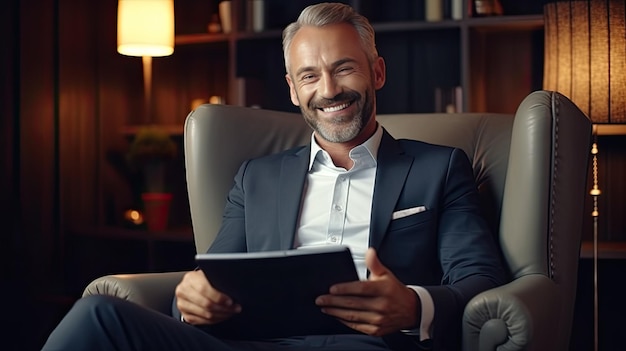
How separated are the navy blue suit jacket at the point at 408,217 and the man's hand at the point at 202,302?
34 cm

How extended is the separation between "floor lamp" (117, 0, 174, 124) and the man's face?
1.42 m

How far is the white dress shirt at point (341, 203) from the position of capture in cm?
197

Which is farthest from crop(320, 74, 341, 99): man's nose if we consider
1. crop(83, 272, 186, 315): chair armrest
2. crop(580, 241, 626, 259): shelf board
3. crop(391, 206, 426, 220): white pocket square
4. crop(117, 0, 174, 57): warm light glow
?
crop(117, 0, 174, 57): warm light glow

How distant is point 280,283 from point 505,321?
416mm

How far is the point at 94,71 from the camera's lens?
3662 millimetres

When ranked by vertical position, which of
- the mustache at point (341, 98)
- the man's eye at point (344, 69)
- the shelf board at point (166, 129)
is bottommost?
the shelf board at point (166, 129)

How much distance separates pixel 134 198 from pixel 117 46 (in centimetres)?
67

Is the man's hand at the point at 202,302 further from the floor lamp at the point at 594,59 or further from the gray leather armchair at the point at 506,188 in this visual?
the floor lamp at the point at 594,59

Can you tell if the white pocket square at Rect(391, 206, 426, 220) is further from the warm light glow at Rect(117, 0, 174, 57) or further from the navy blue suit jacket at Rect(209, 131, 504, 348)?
the warm light glow at Rect(117, 0, 174, 57)

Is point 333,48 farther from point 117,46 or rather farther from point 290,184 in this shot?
point 117,46

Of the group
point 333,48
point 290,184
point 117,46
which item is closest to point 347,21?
point 333,48

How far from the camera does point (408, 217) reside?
6.28ft

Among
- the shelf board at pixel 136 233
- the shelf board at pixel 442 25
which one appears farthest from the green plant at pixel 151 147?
the shelf board at pixel 442 25

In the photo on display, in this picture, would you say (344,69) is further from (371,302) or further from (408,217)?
(371,302)
